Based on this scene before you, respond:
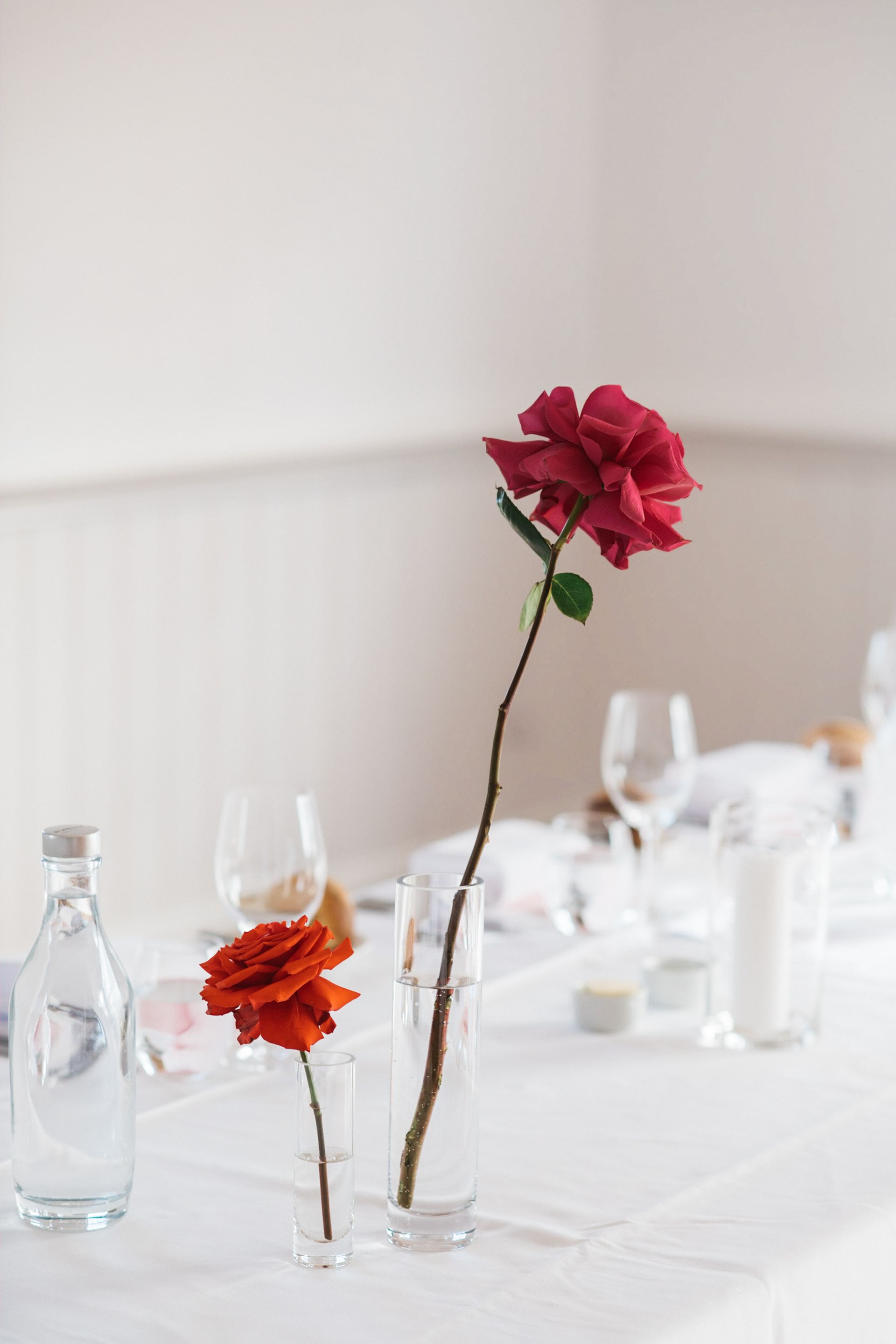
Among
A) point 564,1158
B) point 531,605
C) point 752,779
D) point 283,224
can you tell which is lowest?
point 564,1158

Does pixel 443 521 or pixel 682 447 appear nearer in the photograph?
pixel 682 447

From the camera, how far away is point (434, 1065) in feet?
2.59

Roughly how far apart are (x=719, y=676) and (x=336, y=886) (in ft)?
8.93

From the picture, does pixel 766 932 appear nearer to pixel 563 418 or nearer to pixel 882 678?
pixel 563 418

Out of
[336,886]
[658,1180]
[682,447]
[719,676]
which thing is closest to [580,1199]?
[658,1180]

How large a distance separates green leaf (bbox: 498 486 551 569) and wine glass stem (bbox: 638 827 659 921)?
74cm

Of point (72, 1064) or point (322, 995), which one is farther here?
point (72, 1064)

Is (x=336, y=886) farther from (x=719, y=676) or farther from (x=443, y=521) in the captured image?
(x=719, y=676)

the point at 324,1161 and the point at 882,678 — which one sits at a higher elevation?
the point at 882,678

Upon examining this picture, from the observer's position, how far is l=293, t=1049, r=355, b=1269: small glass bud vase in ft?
2.51

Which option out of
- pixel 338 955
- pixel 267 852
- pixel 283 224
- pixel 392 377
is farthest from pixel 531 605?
pixel 392 377

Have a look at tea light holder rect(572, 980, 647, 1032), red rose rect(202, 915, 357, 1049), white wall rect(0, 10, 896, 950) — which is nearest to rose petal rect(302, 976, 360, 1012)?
red rose rect(202, 915, 357, 1049)

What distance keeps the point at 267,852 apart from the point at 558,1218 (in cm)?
37

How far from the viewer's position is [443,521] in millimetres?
3691
